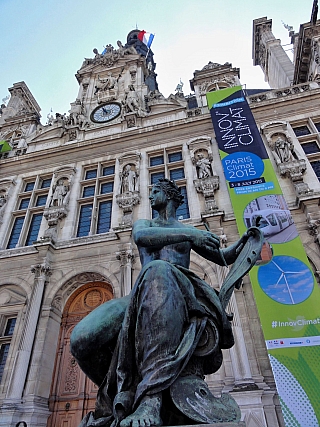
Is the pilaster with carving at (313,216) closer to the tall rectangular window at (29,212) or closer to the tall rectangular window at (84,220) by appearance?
the tall rectangular window at (84,220)

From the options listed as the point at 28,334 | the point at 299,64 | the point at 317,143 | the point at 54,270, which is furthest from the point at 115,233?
the point at 299,64

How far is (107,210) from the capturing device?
12688 mm

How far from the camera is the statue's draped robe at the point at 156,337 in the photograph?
196 cm

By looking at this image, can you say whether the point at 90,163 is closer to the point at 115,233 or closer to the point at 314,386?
the point at 115,233

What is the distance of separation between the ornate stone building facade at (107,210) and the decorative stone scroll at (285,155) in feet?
0.15

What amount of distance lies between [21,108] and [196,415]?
2597 cm

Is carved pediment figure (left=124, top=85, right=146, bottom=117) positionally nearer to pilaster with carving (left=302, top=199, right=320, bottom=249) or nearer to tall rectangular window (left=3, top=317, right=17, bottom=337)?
pilaster with carving (left=302, top=199, right=320, bottom=249)

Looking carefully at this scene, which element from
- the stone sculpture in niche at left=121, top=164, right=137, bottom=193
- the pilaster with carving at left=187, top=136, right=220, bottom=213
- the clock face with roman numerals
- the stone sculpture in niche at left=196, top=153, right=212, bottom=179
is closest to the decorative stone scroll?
the pilaster with carving at left=187, top=136, right=220, bottom=213

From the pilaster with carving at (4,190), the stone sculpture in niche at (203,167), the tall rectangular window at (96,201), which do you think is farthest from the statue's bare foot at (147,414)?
the pilaster with carving at (4,190)

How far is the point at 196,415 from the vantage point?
1827mm

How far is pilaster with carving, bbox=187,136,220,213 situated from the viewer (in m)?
11.1

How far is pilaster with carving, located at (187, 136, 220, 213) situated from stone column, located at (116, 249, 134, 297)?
3.03 meters

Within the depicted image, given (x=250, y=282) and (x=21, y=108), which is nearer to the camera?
(x=250, y=282)

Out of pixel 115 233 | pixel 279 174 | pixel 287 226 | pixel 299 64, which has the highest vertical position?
pixel 299 64
